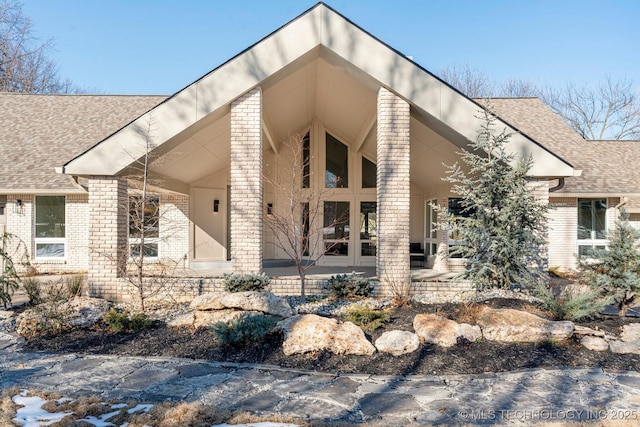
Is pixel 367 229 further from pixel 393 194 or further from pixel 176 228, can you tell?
pixel 176 228

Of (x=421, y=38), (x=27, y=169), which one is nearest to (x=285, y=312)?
(x=27, y=169)

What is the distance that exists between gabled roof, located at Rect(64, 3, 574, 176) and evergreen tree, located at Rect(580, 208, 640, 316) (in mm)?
1412

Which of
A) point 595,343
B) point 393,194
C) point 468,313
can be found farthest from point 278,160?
point 595,343

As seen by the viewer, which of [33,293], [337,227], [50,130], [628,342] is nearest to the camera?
[628,342]

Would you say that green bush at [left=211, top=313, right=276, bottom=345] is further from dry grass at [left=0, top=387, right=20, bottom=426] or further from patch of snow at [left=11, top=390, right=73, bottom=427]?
dry grass at [left=0, top=387, right=20, bottom=426]

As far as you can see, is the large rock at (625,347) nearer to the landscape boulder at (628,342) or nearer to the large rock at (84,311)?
the landscape boulder at (628,342)

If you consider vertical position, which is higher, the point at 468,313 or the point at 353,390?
the point at 468,313

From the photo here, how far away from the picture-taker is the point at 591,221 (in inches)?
498

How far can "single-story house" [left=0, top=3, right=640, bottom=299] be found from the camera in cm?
763

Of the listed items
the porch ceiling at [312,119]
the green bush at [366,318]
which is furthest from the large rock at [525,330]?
the porch ceiling at [312,119]

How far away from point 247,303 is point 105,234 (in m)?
3.58

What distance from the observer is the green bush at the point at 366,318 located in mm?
5766

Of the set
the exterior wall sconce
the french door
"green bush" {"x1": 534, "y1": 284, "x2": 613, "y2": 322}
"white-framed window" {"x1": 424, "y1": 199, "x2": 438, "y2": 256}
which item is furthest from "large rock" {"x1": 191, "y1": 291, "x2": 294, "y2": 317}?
the exterior wall sconce

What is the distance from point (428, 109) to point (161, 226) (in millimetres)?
9511
